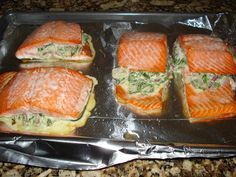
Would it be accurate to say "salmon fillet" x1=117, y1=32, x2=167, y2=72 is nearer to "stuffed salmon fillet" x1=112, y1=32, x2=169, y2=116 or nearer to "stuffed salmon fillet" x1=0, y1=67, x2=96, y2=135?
"stuffed salmon fillet" x1=112, y1=32, x2=169, y2=116

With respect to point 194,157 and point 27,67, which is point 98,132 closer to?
point 194,157

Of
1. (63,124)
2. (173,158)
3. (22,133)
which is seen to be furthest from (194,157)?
(22,133)

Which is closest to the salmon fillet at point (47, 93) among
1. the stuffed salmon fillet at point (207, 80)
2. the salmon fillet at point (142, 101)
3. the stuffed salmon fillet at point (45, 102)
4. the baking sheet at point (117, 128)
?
the stuffed salmon fillet at point (45, 102)

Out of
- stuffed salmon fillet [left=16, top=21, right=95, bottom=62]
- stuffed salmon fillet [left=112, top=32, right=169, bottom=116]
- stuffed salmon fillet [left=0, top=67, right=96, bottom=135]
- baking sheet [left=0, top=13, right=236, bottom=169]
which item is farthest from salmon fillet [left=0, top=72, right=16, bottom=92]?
stuffed salmon fillet [left=112, top=32, right=169, bottom=116]

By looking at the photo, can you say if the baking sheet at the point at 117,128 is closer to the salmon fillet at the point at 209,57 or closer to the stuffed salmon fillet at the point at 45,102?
the stuffed salmon fillet at the point at 45,102

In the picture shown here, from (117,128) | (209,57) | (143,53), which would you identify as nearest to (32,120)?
(117,128)

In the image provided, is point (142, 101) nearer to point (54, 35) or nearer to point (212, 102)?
point (212, 102)
